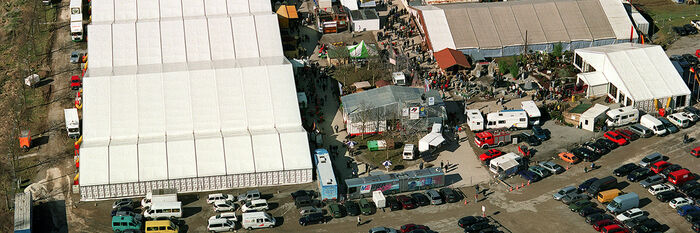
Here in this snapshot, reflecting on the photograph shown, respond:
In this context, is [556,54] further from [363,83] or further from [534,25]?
[363,83]

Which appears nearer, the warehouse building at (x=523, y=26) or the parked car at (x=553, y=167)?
the parked car at (x=553, y=167)

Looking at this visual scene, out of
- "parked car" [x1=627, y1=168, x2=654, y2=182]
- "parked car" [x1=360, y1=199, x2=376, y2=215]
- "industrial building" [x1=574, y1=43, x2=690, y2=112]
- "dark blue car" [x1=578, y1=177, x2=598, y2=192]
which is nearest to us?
"parked car" [x1=360, y1=199, x2=376, y2=215]

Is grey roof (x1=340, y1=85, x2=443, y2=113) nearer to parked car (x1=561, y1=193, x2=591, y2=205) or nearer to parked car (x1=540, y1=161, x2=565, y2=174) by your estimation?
parked car (x1=540, y1=161, x2=565, y2=174)

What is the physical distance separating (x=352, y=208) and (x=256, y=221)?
9044mm

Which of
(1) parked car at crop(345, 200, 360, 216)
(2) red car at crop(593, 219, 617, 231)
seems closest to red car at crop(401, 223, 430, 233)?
(1) parked car at crop(345, 200, 360, 216)

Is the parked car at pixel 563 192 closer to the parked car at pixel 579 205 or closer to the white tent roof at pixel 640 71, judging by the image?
the parked car at pixel 579 205

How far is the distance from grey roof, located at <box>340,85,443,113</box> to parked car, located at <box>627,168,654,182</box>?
71.1 feet

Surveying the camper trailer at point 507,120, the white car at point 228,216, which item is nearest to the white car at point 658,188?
the camper trailer at point 507,120

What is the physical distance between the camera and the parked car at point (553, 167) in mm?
90750

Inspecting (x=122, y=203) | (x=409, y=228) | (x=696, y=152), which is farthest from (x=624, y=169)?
(x=122, y=203)

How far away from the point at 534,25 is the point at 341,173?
40992 mm

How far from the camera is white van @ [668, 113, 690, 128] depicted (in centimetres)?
9875

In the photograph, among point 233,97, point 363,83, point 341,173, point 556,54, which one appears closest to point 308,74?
point 363,83

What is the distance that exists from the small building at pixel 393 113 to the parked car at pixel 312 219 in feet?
55.0
